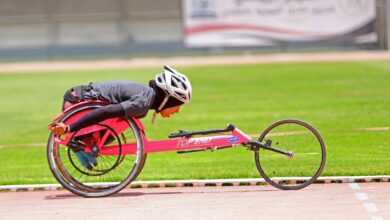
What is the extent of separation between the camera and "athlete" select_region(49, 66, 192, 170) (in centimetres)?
980

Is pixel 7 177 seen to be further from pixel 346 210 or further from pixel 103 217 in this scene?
pixel 346 210

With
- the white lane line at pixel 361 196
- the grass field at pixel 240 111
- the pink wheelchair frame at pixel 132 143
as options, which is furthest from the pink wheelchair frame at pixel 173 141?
the grass field at pixel 240 111

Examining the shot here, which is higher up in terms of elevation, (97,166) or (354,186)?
(97,166)

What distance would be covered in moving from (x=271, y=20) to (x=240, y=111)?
2297cm

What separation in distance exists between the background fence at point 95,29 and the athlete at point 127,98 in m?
31.7

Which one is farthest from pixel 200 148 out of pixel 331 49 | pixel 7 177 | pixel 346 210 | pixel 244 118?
pixel 331 49

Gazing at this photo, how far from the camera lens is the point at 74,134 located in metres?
9.96

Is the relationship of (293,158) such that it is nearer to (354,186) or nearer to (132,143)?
(354,186)

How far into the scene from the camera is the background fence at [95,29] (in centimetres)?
4200

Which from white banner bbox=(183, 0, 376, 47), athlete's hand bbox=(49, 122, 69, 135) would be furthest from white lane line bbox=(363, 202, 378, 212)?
white banner bbox=(183, 0, 376, 47)

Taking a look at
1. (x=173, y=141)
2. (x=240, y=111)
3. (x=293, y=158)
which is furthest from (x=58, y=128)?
(x=240, y=111)

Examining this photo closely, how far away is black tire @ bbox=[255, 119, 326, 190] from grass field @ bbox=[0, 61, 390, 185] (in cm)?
63

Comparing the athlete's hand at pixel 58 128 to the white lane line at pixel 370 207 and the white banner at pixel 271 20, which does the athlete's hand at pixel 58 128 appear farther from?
the white banner at pixel 271 20

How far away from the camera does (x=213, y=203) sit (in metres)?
9.45
